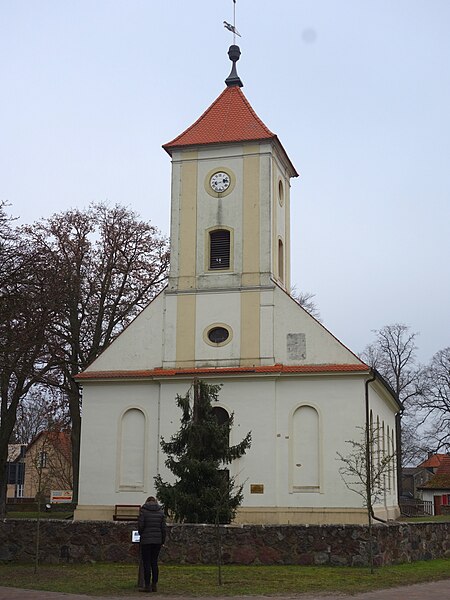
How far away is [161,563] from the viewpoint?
18.0 meters

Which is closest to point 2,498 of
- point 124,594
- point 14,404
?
point 14,404

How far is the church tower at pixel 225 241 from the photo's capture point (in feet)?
99.7

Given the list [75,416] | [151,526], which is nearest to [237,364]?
[75,416]

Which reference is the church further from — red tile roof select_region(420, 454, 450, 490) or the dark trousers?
red tile roof select_region(420, 454, 450, 490)

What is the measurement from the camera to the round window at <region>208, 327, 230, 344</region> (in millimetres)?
30469

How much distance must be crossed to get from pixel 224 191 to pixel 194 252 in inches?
99.8

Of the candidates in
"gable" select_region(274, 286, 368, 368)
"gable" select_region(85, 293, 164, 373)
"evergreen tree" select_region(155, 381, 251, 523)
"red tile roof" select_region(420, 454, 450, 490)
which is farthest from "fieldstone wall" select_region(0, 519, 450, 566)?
"red tile roof" select_region(420, 454, 450, 490)

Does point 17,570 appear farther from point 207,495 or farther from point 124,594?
point 207,495

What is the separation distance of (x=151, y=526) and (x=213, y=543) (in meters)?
3.32

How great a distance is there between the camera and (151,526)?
15.0 metres

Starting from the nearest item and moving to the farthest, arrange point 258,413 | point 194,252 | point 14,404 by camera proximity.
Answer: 1. point 258,413
2. point 194,252
3. point 14,404

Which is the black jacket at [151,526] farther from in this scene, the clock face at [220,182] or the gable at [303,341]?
the clock face at [220,182]

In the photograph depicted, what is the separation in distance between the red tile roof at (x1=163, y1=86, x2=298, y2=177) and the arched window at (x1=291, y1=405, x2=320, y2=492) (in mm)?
10241

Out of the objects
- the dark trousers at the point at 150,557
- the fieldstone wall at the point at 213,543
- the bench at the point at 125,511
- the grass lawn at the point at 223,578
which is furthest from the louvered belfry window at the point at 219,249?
the dark trousers at the point at 150,557
